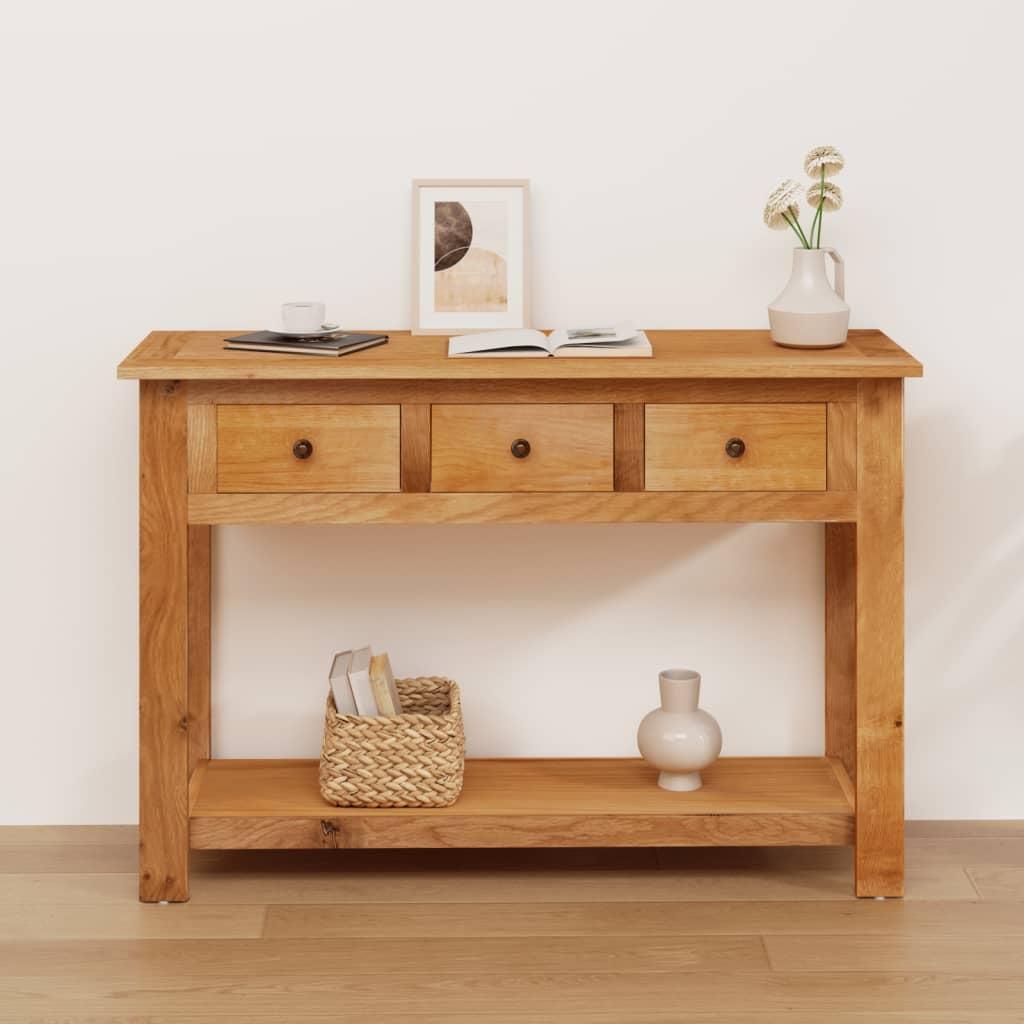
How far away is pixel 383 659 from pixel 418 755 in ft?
0.72

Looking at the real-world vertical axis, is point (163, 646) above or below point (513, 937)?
above

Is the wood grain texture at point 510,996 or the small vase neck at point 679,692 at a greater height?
the small vase neck at point 679,692

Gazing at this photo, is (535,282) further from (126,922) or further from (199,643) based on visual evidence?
(126,922)

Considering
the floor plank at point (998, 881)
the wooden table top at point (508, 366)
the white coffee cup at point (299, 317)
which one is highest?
the white coffee cup at point (299, 317)

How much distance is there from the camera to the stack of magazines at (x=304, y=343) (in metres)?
2.67

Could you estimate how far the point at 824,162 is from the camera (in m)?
2.78

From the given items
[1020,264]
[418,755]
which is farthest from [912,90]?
[418,755]

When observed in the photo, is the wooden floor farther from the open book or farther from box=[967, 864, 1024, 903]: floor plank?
the open book

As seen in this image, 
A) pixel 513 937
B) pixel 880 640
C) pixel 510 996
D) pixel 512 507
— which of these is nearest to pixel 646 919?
pixel 513 937

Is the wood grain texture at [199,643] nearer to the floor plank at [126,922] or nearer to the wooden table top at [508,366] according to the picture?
the floor plank at [126,922]

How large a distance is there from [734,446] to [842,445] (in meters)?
0.17

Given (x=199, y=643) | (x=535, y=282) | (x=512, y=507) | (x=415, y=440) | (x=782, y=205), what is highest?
(x=782, y=205)

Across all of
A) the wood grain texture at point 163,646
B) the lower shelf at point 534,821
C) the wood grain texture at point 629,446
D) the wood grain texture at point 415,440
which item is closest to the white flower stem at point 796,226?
the wood grain texture at point 629,446

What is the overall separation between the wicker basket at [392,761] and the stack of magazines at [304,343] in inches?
22.9
